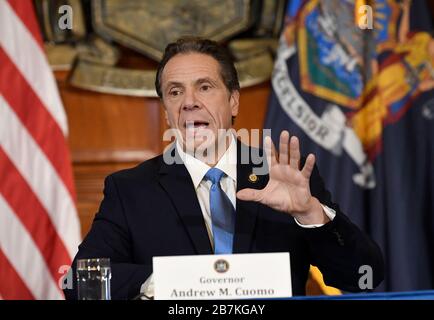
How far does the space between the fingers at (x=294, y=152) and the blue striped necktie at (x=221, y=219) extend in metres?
0.35

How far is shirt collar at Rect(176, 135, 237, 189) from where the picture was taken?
96.6 inches

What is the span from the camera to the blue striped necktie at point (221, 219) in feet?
7.48

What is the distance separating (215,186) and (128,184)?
30cm

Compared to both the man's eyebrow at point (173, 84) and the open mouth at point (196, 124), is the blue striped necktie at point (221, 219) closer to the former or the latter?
the open mouth at point (196, 124)

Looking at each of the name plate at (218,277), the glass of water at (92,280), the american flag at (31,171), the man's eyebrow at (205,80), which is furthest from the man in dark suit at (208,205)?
the american flag at (31,171)

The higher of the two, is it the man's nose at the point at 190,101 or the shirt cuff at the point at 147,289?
the man's nose at the point at 190,101

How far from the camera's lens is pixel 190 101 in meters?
2.43

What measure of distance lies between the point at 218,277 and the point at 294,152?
46 cm

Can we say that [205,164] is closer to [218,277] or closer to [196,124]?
[196,124]

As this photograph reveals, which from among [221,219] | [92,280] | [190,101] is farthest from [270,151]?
[92,280]

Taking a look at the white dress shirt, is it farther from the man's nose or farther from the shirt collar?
the man's nose

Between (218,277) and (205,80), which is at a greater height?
(205,80)

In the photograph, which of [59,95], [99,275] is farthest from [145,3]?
[99,275]

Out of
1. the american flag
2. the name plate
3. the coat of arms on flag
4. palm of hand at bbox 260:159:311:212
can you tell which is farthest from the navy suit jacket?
the coat of arms on flag
